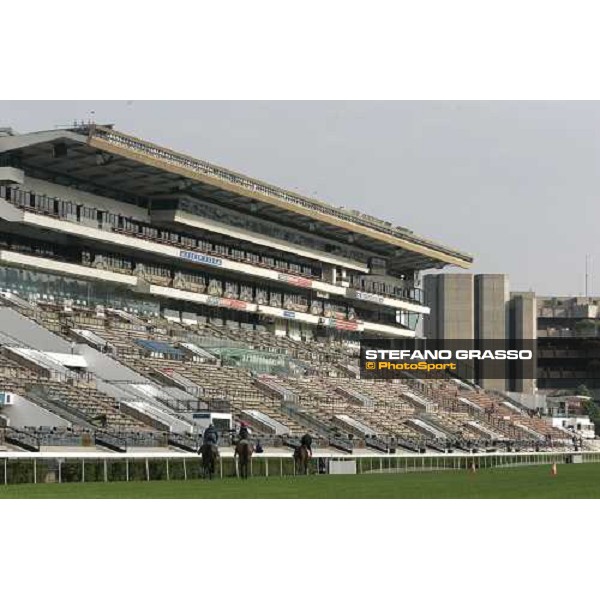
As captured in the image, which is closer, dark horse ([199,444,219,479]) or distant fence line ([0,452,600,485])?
distant fence line ([0,452,600,485])

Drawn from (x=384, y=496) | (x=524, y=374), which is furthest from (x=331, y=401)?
(x=524, y=374)

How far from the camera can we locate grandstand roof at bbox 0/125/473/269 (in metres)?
68.5

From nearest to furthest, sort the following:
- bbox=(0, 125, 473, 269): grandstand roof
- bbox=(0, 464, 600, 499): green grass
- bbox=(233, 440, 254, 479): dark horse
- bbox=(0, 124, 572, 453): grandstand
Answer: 1. bbox=(0, 464, 600, 499): green grass
2. bbox=(233, 440, 254, 479): dark horse
3. bbox=(0, 124, 572, 453): grandstand
4. bbox=(0, 125, 473, 269): grandstand roof

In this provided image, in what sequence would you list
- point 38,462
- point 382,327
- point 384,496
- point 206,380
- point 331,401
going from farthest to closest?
point 382,327, point 331,401, point 206,380, point 38,462, point 384,496

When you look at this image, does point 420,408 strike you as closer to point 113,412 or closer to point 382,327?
point 382,327

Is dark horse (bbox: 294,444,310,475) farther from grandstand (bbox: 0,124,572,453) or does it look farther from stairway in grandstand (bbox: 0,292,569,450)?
stairway in grandstand (bbox: 0,292,569,450)

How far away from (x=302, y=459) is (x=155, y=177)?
Result: 114ft

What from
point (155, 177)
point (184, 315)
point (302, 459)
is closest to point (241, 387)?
point (184, 315)

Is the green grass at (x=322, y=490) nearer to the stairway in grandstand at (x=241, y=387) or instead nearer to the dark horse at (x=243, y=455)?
the dark horse at (x=243, y=455)

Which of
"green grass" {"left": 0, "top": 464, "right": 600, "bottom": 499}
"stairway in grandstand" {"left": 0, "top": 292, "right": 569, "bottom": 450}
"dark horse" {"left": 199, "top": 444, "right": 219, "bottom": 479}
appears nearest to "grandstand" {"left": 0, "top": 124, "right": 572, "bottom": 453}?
"stairway in grandstand" {"left": 0, "top": 292, "right": 569, "bottom": 450}

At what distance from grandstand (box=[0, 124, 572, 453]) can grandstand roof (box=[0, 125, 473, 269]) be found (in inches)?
5.9

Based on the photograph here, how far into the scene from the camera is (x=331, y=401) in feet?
253

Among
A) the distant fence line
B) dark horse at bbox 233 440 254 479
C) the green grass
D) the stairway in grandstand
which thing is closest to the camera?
the green grass

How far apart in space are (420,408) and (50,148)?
1300 inches
